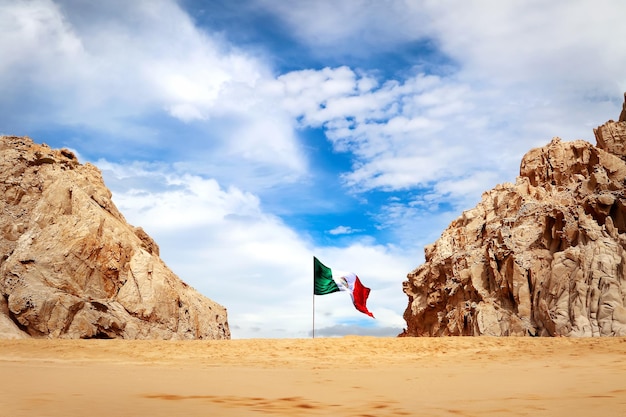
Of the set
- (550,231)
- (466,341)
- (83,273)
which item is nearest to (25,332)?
(83,273)

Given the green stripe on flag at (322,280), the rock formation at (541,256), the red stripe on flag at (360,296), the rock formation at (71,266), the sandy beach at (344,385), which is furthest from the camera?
the red stripe on flag at (360,296)

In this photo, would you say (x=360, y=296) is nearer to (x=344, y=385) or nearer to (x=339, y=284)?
(x=339, y=284)

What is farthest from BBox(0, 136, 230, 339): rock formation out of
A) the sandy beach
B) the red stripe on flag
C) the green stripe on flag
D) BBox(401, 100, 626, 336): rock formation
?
BBox(401, 100, 626, 336): rock formation

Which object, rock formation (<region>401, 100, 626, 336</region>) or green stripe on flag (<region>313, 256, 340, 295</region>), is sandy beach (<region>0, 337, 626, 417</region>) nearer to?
rock formation (<region>401, 100, 626, 336</region>)

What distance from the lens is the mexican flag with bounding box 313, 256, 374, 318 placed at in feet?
96.2

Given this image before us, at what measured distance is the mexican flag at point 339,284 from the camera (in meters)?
29.3

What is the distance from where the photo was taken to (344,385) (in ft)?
36.5

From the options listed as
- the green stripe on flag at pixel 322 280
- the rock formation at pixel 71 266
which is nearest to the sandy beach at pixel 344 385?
the rock formation at pixel 71 266

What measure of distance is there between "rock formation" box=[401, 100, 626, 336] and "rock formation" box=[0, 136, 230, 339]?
17.2 metres

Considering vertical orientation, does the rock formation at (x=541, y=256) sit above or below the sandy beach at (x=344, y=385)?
above

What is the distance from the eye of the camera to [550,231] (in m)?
30.4

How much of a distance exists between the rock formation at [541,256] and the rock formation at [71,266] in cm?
1723

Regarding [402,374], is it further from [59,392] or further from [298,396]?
[59,392]

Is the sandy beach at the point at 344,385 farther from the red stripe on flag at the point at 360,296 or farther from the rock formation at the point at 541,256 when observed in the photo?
the red stripe on flag at the point at 360,296
